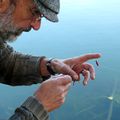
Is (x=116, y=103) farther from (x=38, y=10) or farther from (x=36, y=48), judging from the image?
(x=38, y=10)

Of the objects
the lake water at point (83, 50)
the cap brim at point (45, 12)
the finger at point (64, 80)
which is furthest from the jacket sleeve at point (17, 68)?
the lake water at point (83, 50)

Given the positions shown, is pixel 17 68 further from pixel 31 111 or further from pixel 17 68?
pixel 31 111

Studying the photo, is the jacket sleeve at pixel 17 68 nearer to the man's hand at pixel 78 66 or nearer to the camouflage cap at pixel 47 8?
the man's hand at pixel 78 66

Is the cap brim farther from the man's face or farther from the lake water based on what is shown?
the lake water

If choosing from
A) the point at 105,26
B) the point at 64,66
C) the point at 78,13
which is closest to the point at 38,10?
the point at 64,66

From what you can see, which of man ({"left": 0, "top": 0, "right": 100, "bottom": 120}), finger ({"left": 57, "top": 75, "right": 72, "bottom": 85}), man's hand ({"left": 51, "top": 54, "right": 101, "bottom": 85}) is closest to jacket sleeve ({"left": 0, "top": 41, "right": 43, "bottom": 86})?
man ({"left": 0, "top": 0, "right": 100, "bottom": 120})

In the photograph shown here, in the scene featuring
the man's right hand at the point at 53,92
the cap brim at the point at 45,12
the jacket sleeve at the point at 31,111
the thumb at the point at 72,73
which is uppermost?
the cap brim at the point at 45,12

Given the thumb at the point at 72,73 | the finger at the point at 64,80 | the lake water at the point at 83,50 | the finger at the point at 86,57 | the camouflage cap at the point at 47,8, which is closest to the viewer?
the camouflage cap at the point at 47,8

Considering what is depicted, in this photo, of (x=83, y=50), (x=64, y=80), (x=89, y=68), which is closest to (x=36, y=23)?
(x=64, y=80)
